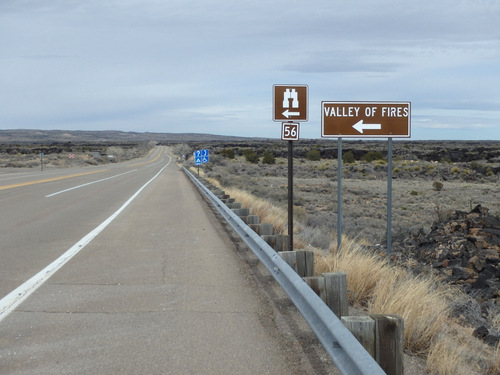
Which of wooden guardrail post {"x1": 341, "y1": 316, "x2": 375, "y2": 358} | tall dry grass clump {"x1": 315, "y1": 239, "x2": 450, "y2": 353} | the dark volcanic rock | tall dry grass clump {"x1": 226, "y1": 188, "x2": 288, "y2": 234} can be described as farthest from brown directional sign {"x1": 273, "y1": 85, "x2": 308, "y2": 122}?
wooden guardrail post {"x1": 341, "y1": 316, "x2": 375, "y2": 358}

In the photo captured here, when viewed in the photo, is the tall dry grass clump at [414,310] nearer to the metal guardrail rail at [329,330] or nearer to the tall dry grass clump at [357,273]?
the tall dry grass clump at [357,273]

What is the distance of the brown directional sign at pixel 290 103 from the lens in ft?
28.2

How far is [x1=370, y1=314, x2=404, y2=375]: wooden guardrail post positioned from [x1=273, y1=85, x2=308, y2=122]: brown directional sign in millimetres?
5422

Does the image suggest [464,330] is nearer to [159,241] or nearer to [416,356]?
[416,356]

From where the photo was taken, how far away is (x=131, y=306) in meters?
5.88

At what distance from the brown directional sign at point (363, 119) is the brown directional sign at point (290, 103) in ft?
1.26

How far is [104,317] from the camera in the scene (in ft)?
18.0

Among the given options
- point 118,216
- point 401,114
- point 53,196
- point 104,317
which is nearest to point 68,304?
point 104,317

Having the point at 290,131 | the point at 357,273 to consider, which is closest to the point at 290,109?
the point at 290,131

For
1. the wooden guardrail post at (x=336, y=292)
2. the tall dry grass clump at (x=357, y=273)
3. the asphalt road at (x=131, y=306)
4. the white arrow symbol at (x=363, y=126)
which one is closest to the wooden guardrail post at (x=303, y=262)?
the asphalt road at (x=131, y=306)

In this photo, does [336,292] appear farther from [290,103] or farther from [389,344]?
[290,103]

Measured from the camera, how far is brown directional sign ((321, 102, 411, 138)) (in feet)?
29.1

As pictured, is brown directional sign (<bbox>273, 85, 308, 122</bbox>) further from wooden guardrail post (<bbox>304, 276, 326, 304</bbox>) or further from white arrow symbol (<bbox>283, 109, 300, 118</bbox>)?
wooden guardrail post (<bbox>304, 276, 326, 304</bbox>)

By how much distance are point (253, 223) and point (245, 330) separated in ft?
15.8
